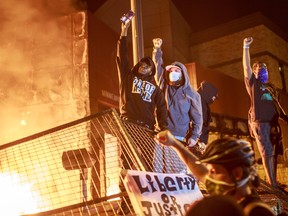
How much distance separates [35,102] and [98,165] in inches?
97.5

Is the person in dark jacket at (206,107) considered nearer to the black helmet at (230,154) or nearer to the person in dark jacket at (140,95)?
the person in dark jacket at (140,95)

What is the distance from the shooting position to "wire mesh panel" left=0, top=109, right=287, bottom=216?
5.34 meters

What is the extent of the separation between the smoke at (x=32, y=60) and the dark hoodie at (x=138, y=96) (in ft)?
11.0

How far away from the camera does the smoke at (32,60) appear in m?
9.49

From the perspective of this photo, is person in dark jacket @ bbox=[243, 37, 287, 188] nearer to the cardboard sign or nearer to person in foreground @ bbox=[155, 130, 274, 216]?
the cardboard sign

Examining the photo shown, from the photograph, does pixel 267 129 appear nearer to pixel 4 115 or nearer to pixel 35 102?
pixel 35 102

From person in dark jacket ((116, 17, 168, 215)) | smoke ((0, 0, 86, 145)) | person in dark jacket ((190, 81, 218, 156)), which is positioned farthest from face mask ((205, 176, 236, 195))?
smoke ((0, 0, 86, 145))

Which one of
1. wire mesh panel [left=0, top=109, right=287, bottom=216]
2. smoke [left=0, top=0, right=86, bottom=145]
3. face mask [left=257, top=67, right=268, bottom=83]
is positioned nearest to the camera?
wire mesh panel [left=0, top=109, right=287, bottom=216]

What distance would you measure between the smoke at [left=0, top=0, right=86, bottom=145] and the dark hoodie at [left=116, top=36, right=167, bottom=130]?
3368mm

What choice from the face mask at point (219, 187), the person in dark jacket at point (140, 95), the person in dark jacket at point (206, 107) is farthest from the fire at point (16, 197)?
the face mask at point (219, 187)

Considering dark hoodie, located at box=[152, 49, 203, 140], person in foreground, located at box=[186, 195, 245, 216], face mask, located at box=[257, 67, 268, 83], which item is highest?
face mask, located at box=[257, 67, 268, 83]

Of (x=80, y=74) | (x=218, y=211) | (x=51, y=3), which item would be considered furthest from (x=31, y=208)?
(x=218, y=211)

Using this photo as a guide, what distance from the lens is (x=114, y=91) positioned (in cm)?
1027

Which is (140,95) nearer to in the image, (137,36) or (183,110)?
(183,110)
